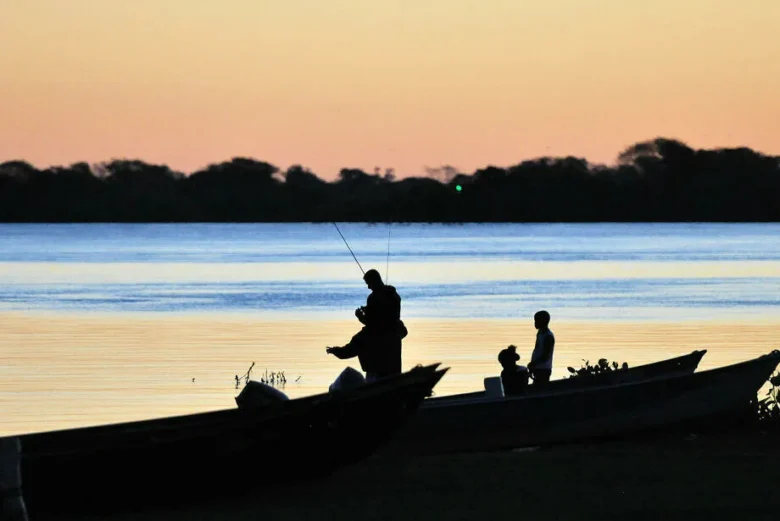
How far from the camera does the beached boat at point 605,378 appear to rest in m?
14.0

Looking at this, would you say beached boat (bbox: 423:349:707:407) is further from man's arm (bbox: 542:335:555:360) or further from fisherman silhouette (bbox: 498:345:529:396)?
man's arm (bbox: 542:335:555:360)

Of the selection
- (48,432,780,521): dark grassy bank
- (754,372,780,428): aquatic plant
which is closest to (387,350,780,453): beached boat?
(754,372,780,428): aquatic plant

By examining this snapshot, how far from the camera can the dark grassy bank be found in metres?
9.72

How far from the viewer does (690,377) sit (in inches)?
558

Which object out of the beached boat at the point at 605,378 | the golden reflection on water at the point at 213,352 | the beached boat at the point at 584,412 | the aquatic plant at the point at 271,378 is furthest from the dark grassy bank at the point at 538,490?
the aquatic plant at the point at 271,378

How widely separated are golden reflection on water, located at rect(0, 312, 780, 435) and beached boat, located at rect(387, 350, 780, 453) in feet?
26.2

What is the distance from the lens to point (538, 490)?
10.6 m

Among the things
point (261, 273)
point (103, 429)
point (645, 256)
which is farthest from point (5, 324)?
point (645, 256)

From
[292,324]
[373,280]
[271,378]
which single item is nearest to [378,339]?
[373,280]

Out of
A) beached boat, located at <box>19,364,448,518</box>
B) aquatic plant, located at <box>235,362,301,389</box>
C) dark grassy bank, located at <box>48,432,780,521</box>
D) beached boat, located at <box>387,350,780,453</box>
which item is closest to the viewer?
dark grassy bank, located at <box>48,432,780,521</box>

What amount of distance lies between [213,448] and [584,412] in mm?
4582

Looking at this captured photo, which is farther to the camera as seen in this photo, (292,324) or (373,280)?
(292,324)

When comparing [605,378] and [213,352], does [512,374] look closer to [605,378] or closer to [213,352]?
[605,378]

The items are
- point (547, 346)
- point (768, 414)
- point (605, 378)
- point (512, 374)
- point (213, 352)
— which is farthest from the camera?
point (213, 352)
